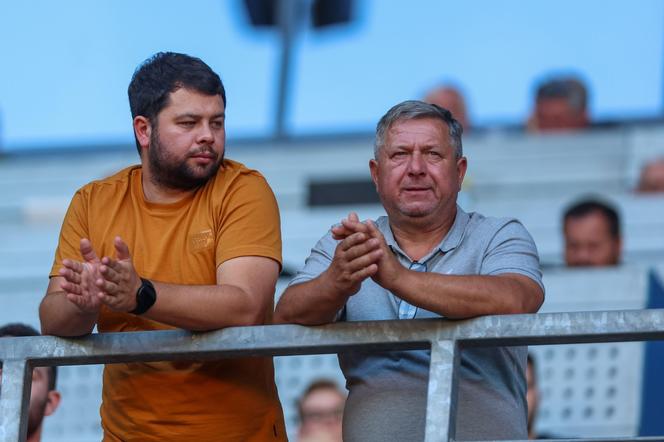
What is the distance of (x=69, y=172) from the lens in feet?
29.3

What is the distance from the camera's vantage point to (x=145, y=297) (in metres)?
3.09

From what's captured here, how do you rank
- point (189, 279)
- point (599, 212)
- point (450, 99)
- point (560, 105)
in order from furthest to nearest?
point (560, 105), point (450, 99), point (599, 212), point (189, 279)

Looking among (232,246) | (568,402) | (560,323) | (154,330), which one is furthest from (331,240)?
(568,402)

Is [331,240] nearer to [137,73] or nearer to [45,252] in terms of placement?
[137,73]

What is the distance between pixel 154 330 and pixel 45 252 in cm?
479

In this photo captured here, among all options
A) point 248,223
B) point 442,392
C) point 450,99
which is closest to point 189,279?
point 248,223

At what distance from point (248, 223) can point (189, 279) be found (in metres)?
0.19

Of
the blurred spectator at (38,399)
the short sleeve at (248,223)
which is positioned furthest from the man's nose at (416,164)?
the blurred spectator at (38,399)

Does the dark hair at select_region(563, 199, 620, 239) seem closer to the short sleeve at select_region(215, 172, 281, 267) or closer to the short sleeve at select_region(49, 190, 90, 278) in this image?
the short sleeve at select_region(215, 172, 281, 267)

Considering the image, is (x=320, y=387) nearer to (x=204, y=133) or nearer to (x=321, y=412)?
(x=321, y=412)

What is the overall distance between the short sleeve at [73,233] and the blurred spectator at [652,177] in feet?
16.0

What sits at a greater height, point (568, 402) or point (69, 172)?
point (69, 172)

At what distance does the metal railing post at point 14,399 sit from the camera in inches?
121

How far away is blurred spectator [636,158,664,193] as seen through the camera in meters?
7.82
